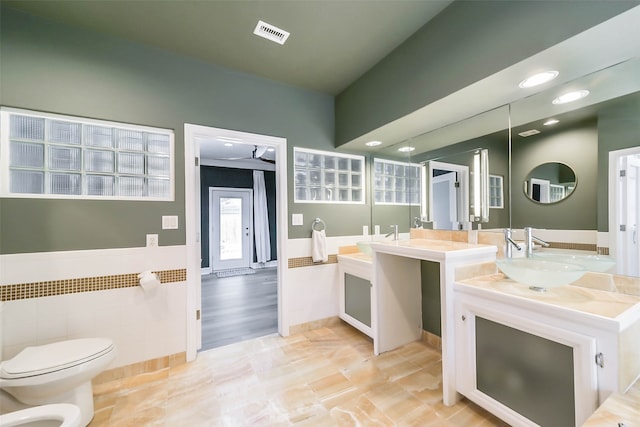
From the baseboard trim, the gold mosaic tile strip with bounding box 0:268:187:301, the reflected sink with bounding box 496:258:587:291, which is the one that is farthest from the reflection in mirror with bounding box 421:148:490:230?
the gold mosaic tile strip with bounding box 0:268:187:301

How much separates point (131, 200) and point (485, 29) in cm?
268

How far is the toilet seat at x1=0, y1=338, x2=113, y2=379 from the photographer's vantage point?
1332 mm

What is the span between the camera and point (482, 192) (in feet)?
6.55

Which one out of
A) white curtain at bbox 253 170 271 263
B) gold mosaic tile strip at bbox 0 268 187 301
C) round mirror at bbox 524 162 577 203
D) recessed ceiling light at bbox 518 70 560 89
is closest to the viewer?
recessed ceiling light at bbox 518 70 560 89

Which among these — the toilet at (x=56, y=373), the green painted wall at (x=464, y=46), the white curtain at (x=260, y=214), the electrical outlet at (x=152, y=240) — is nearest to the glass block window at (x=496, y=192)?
the green painted wall at (x=464, y=46)

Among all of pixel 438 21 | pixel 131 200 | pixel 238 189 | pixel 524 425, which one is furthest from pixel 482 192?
pixel 238 189

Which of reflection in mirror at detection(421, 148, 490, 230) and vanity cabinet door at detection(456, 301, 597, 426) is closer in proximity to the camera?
vanity cabinet door at detection(456, 301, 597, 426)

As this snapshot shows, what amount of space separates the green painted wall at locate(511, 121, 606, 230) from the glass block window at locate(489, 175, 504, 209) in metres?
0.08

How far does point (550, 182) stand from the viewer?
5.36ft

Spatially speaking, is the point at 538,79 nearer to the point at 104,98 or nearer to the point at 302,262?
the point at 302,262

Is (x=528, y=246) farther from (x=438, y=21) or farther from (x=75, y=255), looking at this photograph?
(x=75, y=255)

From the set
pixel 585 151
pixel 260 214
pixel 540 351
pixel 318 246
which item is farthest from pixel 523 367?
pixel 260 214

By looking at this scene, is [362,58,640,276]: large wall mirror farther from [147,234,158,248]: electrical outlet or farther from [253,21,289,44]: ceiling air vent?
[147,234,158,248]: electrical outlet

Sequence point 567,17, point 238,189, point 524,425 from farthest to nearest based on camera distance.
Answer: point 238,189 < point 524,425 < point 567,17
